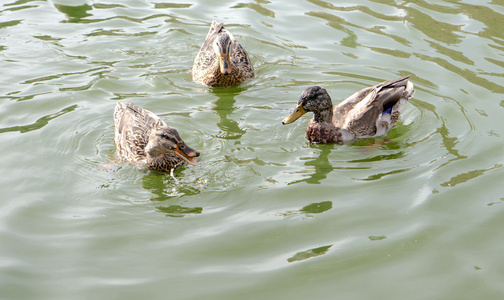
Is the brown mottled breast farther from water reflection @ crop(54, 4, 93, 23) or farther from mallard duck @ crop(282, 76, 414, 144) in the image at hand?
water reflection @ crop(54, 4, 93, 23)

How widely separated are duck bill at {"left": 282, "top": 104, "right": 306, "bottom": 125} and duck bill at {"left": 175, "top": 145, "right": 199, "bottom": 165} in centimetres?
154

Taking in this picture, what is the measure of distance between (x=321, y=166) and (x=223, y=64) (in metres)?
2.96

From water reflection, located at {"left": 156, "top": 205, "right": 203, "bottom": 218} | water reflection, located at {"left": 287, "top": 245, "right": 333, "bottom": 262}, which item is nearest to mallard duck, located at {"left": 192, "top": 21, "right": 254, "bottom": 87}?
water reflection, located at {"left": 156, "top": 205, "right": 203, "bottom": 218}

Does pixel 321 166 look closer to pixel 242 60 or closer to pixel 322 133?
pixel 322 133

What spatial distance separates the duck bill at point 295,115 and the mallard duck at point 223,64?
1866mm

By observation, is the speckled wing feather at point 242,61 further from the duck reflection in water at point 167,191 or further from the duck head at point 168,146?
the duck reflection in water at point 167,191

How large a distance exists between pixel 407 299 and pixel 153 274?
7.22 ft

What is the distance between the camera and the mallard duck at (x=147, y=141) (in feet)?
25.5

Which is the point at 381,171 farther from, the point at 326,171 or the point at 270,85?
the point at 270,85

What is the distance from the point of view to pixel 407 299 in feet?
18.7

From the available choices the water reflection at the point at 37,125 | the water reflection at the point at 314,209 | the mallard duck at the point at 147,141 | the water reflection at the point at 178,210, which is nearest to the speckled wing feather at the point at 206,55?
the mallard duck at the point at 147,141

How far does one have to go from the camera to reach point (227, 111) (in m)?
9.55

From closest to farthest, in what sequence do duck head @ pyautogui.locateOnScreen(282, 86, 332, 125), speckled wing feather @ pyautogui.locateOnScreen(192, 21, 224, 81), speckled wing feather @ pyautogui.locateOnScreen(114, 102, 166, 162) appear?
speckled wing feather @ pyautogui.locateOnScreen(114, 102, 166, 162) → duck head @ pyautogui.locateOnScreen(282, 86, 332, 125) → speckled wing feather @ pyautogui.locateOnScreen(192, 21, 224, 81)

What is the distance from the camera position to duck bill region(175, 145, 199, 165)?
7.62 m
